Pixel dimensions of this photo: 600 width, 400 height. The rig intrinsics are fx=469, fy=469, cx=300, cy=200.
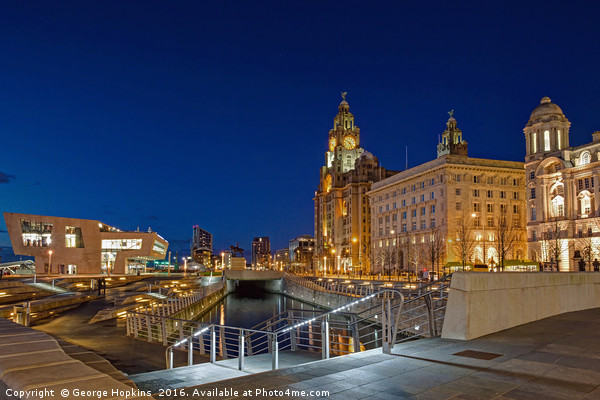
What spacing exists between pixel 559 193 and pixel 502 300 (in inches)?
2988

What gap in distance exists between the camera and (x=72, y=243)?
307ft

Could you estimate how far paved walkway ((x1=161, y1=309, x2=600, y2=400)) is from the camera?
7129mm

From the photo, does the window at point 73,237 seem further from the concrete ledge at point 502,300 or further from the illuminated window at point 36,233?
the concrete ledge at point 502,300

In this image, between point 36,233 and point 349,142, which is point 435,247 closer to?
point 36,233

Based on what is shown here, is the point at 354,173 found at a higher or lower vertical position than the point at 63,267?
higher

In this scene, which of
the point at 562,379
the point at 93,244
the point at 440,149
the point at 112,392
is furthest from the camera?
the point at 440,149

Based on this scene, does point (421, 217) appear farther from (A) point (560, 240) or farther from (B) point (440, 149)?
(B) point (440, 149)

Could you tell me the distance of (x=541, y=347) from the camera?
429 inches

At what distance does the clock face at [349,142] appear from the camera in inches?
6644

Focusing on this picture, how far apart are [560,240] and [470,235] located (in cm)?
1608

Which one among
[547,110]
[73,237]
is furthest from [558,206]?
[73,237]

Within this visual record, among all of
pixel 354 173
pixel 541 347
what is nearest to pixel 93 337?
pixel 541 347

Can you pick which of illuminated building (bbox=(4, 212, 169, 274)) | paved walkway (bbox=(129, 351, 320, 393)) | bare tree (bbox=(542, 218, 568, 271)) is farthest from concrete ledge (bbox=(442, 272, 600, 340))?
illuminated building (bbox=(4, 212, 169, 274))

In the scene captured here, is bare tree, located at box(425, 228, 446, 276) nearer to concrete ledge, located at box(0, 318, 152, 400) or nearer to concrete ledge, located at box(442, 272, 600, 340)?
concrete ledge, located at box(442, 272, 600, 340)
